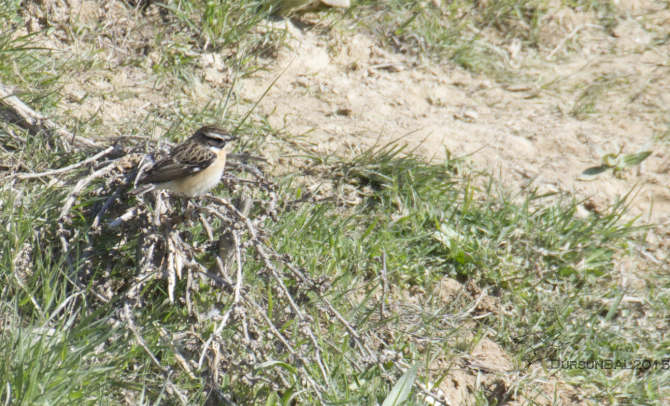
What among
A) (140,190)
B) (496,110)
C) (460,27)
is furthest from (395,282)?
(460,27)

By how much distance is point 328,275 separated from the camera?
5.43 meters

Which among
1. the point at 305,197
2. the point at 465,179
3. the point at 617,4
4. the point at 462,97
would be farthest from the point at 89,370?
the point at 617,4

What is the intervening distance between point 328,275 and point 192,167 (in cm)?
133

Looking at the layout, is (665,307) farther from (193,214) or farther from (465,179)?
(193,214)

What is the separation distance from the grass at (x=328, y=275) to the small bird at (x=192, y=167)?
1.05 feet

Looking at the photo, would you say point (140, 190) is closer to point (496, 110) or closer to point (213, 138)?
point (213, 138)

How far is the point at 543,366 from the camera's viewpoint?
5371 millimetres

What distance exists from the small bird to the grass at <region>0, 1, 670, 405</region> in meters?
0.32

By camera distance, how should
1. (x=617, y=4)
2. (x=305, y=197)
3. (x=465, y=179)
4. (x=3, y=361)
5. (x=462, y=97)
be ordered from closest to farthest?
(x=3, y=361) < (x=305, y=197) < (x=465, y=179) < (x=462, y=97) < (x=617, y=4)

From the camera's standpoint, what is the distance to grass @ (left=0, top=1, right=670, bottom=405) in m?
4.26

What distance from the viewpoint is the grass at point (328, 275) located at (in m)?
4.26

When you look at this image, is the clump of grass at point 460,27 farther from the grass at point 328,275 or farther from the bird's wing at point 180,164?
the bird's wing at point 180,164

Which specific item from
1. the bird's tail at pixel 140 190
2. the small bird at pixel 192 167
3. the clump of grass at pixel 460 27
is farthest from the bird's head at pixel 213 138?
the clump of grass at pixel 460 27

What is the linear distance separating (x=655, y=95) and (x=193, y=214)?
5.78m
